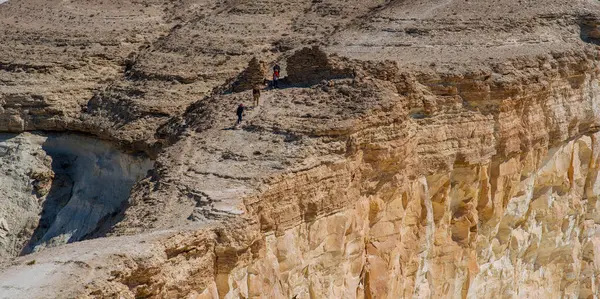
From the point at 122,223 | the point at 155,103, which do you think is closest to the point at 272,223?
the point at 122,223

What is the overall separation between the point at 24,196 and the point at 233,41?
8568 millimetres

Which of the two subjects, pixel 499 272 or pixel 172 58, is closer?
pixel 499 272

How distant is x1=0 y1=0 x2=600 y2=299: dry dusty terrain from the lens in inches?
816

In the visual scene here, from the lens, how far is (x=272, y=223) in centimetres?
2139

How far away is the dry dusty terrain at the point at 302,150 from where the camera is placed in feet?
68.0

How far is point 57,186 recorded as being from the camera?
1363 inches

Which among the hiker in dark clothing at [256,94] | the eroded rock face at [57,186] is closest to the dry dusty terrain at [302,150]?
the eroded rock face at [57,186]

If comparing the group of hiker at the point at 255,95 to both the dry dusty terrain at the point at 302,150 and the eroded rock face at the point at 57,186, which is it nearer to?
the dry dusty terrain at the point at 302,150

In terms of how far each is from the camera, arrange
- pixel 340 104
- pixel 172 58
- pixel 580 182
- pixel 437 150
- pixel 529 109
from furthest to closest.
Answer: pixel 172 58
pixel 580 182
pixel 529 109
pixel 437 150
pixel 340 104

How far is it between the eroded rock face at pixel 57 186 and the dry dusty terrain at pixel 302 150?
0.23 ft

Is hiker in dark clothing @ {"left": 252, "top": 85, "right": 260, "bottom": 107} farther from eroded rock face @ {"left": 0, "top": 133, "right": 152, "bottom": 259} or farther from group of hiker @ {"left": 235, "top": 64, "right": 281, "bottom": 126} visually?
eroded rock face @ {"left": 0, "top": 133, "right": 152, "bottom": 259}

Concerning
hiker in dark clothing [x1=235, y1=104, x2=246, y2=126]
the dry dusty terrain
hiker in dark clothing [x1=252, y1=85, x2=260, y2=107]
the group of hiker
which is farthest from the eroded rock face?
A: hiker in dark clothing [x1=235, y1=104, x2=246, y2=126]

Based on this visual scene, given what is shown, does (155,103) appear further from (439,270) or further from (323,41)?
(439,270)

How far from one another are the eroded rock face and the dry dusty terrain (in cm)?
7
